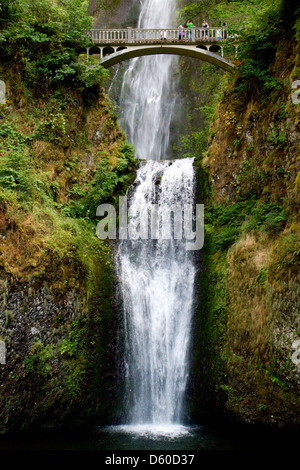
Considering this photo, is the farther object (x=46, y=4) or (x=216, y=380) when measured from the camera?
(x=46, y=4)

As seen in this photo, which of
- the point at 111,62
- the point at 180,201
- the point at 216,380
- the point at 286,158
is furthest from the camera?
the point at 111,62

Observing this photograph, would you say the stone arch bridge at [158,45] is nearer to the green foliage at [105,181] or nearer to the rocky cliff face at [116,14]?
the green foliage at [105,181]

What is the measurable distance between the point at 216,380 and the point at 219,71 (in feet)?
60.8

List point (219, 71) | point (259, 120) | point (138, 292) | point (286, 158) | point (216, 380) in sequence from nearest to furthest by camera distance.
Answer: point (216, 380) → point (286, 158) → point (138, 292) → point (259, 120) → point (219, 71)

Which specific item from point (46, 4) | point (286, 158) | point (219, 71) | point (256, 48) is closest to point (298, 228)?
point (286, 158)

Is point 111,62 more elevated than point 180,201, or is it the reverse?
point 111,62

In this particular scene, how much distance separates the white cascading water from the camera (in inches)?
386

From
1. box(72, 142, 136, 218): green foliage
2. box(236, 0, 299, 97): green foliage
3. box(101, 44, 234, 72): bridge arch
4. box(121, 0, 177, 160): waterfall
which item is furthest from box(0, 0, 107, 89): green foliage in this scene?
box(121, 0, 177, 160): waterfall

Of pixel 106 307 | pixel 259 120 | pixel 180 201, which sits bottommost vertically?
pixel 106 307

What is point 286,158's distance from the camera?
10.7 meters

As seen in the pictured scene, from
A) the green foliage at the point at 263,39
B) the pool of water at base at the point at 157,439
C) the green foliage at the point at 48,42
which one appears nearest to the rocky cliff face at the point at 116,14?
the green foliage at the point at 48,42

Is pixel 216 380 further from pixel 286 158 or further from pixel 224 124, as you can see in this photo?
pixel 224 124

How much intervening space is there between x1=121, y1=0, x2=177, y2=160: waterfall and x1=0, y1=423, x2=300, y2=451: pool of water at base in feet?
56.8
